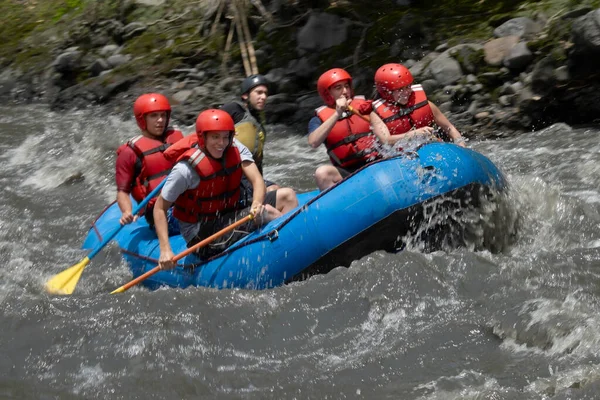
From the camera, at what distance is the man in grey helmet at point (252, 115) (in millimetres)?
6766

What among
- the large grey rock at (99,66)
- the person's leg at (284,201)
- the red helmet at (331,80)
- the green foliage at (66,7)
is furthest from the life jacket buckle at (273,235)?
the green foliage at (66,7)

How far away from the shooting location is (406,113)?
6699 millimetres

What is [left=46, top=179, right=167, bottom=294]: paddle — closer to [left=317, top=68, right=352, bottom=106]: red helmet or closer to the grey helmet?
the grey helmet

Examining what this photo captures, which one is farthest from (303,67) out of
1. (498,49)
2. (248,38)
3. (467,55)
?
(498,49)

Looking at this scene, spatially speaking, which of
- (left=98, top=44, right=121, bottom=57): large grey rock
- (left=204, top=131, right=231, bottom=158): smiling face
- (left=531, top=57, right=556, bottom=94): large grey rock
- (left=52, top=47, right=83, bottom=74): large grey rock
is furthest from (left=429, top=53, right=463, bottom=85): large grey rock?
(left=52, top=47, right=83, bottom=74): large grey rock

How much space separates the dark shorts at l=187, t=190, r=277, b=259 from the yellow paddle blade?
3.42 ft

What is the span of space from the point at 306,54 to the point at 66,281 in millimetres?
5589

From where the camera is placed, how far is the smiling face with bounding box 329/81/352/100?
6.56 metres

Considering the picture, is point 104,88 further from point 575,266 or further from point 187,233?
point 575,266

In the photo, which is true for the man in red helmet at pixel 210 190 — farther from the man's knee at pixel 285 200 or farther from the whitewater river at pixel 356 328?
the whitewater river at pixel 356 328

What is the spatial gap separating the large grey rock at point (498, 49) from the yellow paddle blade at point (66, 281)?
478 centimetres

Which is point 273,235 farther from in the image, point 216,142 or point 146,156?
point 146,156

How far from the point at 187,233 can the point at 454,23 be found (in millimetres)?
5398

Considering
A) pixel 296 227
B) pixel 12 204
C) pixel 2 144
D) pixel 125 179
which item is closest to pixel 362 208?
pixel 296 227
